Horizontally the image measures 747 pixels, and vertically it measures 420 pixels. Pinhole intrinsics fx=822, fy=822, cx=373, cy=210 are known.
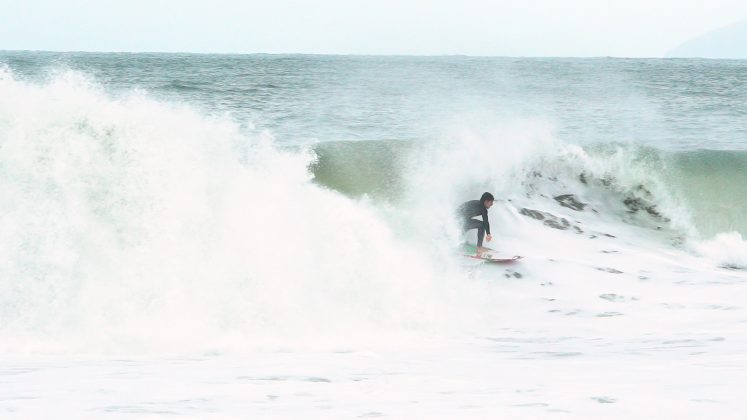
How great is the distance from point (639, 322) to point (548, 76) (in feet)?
141

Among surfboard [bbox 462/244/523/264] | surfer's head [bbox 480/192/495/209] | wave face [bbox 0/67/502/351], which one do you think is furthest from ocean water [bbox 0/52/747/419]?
surfer's head [bbox 480/192/495/209]

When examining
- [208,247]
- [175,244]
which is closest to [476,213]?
[208,247]

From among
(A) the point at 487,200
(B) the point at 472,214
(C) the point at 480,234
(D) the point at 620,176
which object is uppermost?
(D) the point at 620,176

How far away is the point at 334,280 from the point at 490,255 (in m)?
2.79

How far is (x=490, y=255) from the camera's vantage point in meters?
10.0

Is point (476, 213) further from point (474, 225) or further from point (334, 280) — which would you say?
point (334, 280)

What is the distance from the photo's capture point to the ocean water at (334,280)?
464 centimetres

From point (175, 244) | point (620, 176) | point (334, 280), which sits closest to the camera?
point (175, 244)

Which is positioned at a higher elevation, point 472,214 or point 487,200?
point 487,200

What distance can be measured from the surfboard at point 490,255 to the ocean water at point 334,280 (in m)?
0.12

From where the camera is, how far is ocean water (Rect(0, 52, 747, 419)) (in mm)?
4641

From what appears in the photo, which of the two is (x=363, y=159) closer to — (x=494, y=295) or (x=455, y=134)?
(x=455, y=134)

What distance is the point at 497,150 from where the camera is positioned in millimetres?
13625

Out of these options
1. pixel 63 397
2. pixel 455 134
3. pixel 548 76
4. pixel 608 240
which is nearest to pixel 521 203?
pixel 608 240
